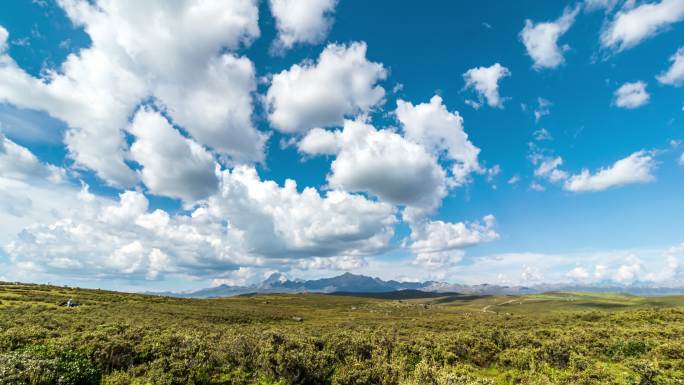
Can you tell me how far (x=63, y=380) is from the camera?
22.0m

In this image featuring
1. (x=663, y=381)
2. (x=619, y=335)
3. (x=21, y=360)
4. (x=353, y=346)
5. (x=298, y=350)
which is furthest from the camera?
(x=619, y=335)

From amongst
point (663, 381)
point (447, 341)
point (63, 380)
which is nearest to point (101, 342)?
point (63, 380)

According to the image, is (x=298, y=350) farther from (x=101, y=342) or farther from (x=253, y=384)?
(x=101, y=342)

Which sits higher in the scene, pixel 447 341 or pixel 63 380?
pixel 63 380

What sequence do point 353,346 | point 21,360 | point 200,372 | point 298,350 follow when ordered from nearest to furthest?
1. point 21,360
2. point 200,372
3. point 298,350
4. point 353,346

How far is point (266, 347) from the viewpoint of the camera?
33812 millimetres

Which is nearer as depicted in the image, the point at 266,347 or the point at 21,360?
the point at 21,360

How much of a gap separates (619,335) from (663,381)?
38.5 metres

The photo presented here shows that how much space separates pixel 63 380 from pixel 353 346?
28.1m

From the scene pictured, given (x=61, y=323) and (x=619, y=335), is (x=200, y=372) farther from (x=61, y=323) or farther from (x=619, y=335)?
(x=619, y=335)

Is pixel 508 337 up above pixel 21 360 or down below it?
below

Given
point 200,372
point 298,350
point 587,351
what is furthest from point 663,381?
point 200,372

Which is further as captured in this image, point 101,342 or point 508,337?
point 508,337

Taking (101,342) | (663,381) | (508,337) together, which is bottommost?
(508,337)
